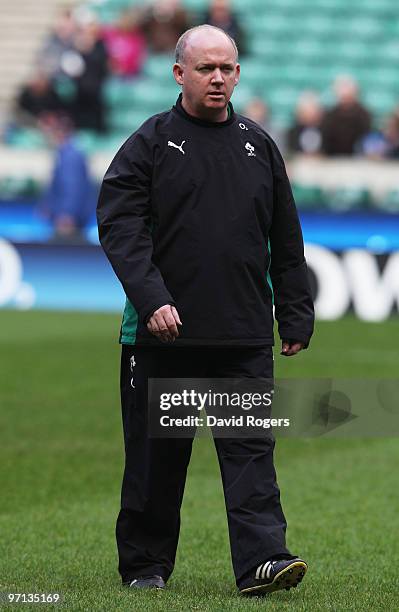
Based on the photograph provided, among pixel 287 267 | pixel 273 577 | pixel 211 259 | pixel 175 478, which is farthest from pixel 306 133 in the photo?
pixel 273 577

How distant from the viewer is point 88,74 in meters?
23.2

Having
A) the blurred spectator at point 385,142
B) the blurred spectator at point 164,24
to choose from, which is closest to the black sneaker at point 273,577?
the blurred spectator at point 385,142

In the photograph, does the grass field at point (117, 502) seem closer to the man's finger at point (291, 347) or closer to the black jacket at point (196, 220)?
the man's finger at point (291, 347)

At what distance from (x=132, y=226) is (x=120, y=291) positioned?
1342 cm

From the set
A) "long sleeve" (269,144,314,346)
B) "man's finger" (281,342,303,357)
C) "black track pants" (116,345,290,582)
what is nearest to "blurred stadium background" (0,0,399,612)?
"black track pants" (116,345,290,582)

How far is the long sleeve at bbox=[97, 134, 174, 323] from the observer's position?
5.22 meters

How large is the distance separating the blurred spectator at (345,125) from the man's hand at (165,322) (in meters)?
16.0

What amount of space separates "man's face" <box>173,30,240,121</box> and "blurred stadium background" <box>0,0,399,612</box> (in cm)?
176

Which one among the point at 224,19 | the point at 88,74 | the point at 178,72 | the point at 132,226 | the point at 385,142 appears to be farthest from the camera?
the point at 88,74

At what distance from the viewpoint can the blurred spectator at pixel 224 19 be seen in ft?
74.2

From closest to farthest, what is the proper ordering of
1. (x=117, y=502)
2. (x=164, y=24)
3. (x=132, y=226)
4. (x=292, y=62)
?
1. (x=132, y=226)
2. (x=117, y=502)
3. (x=164, y=24)
4. (x=292, y=62)

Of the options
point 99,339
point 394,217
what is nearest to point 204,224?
point 99,339

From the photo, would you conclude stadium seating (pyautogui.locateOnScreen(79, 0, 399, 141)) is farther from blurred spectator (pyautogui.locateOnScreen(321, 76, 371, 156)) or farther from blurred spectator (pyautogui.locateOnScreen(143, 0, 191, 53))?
blurred spectator (pyautogui.locateOnScreen(321, 76, 371, 156))

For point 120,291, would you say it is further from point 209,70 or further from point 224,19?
point 209,70
